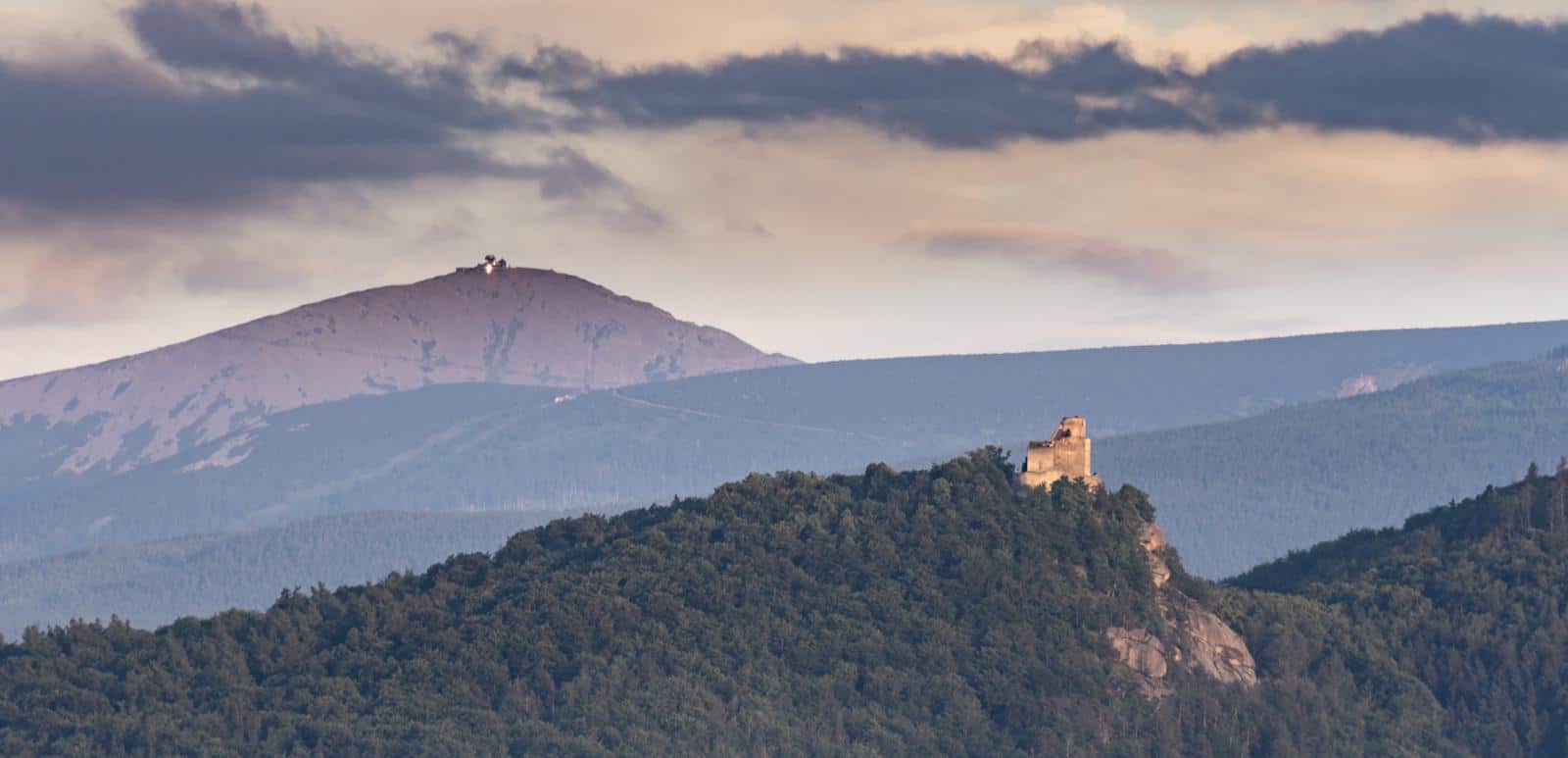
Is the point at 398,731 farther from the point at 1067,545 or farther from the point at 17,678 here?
the point at 1067,545

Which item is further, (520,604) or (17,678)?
(520,604)

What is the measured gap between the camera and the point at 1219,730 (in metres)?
188

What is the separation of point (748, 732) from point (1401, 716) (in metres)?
42.7

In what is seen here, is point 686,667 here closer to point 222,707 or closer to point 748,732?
point 748,732

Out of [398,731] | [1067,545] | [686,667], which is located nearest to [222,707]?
[398,731]

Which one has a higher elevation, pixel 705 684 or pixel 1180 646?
pixel 1180 646

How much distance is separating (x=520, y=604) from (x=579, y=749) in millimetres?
22172

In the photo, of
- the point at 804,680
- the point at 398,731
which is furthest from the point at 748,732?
the point at 398,731

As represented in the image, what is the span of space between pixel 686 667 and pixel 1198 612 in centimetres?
3235

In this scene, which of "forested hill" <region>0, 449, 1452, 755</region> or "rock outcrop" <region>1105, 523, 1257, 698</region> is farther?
"rock outcrop" <region>1105, 523, 1257, 698</region>

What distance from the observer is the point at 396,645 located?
195 meters

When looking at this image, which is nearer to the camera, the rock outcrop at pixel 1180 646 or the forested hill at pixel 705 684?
the forested hill at pixel 705 684

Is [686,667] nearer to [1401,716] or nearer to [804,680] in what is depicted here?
[804,680]

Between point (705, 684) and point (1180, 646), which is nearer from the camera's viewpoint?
point (705, 684)
